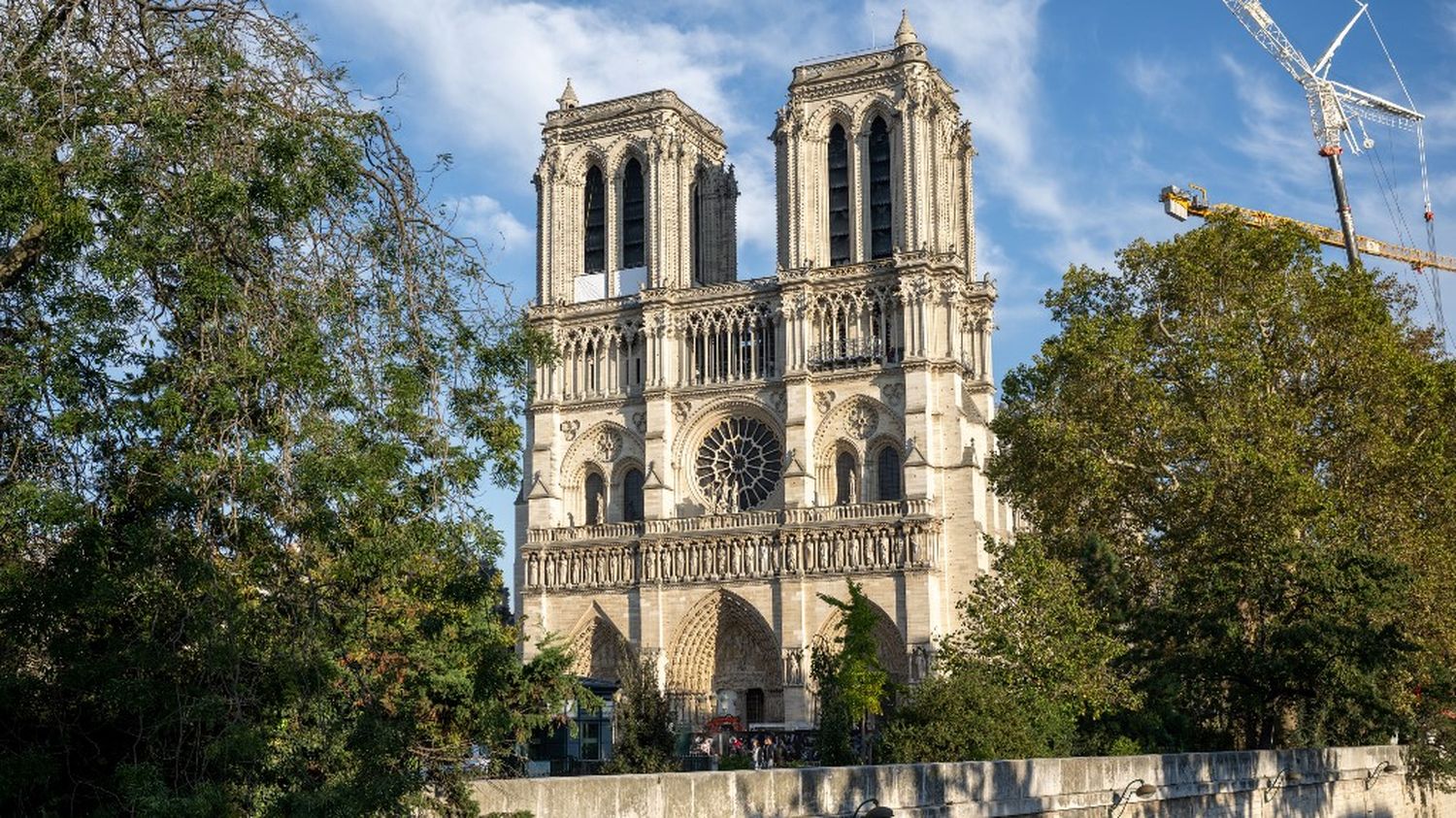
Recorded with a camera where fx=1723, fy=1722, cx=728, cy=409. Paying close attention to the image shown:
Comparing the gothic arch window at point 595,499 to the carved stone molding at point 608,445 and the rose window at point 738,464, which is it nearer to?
the carved stone molding at point 608,445

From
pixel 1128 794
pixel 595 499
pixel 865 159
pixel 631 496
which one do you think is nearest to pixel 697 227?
pixel 865 159

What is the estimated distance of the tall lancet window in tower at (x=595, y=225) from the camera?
53.5 metres

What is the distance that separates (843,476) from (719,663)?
6.37 metres

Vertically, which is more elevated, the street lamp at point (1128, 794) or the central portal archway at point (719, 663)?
the central portal archway at point (719, 663)

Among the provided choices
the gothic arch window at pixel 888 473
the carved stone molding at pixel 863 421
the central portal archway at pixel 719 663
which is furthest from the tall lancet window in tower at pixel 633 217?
the central portal archway at pixel 719 663

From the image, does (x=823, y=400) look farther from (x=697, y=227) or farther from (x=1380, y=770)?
(x=1380, y=770)

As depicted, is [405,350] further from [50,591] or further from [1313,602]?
[1313,602]

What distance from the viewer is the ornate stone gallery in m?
47.1

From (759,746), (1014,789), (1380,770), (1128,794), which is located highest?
(759,746)

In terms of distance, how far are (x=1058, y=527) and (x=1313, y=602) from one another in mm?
7149

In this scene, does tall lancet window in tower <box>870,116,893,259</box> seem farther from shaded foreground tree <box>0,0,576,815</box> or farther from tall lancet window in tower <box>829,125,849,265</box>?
shaded foreground tree <box>0,0,576,815</box>

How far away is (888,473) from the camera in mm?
48500

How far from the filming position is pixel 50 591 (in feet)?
32.9

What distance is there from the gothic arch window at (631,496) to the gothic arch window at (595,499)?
59 cm
